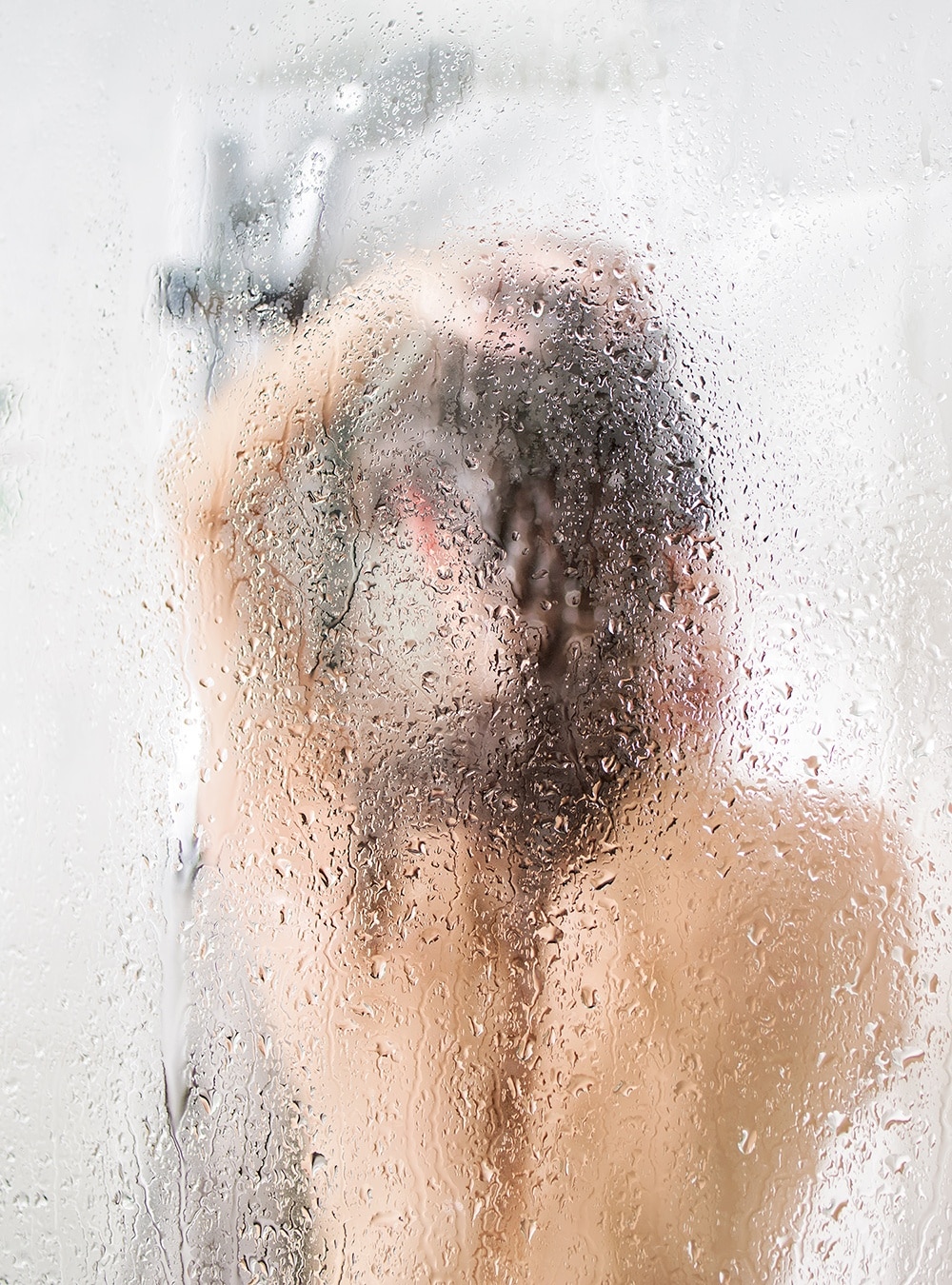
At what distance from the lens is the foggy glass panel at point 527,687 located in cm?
55

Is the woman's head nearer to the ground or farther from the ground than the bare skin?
farther from the ground

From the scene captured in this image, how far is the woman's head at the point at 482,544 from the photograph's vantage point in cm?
56

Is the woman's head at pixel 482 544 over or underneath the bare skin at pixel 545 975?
over

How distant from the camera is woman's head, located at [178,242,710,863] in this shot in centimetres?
56

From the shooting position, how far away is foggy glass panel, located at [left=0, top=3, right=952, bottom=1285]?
554 mm

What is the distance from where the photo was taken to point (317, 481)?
581mm

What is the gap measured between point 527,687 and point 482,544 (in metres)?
0.09

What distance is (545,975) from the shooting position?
560 mm

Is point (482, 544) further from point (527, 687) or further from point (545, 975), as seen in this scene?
point (545, 975)

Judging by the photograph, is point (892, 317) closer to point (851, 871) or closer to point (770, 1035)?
point (851, 871)

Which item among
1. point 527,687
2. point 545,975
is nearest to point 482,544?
point 527,687

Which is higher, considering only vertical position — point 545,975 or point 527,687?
point 527,687

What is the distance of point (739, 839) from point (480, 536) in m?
0.24

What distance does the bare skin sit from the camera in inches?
21.7
